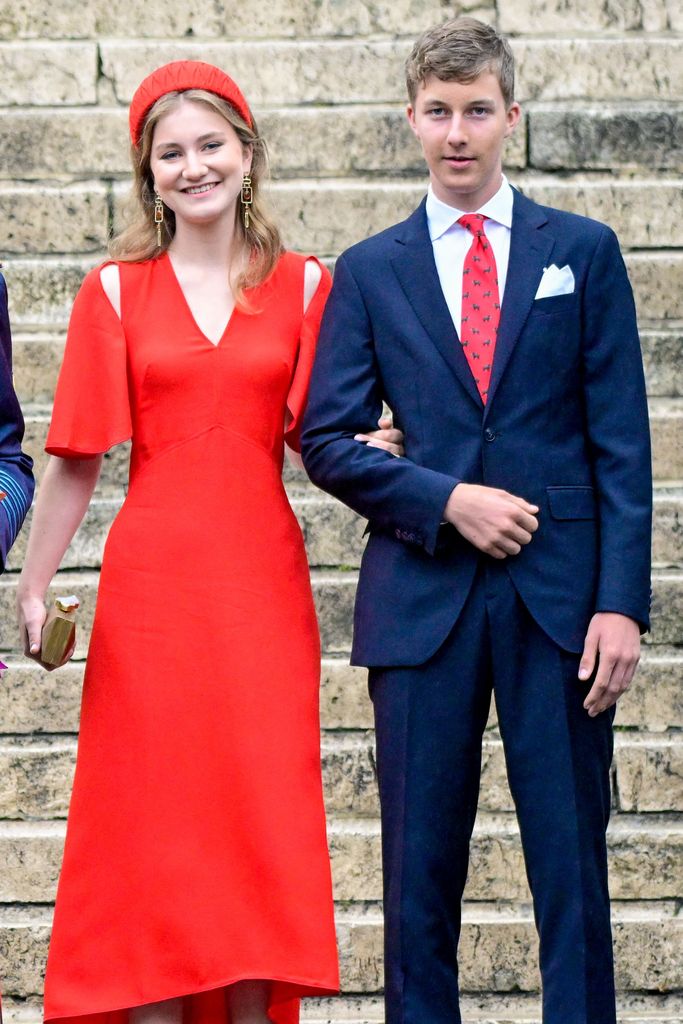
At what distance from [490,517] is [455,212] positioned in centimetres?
60

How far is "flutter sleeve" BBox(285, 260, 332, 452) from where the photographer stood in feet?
10.9

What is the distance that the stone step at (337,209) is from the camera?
4.80m

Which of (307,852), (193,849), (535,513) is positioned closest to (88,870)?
(193,849)

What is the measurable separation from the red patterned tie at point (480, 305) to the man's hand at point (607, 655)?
459 millimetres

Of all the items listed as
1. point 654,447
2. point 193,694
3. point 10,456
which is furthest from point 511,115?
point 654,447

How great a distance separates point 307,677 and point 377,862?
1.16 metres

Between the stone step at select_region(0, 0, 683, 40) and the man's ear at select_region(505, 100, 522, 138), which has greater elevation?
the stone step at select_region(0, 0, 683, 40)

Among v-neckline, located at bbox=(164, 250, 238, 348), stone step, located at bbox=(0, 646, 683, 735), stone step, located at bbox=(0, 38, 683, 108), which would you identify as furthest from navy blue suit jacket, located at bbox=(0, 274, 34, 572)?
stone step, located at bbox=(0, 38, 683, 108)

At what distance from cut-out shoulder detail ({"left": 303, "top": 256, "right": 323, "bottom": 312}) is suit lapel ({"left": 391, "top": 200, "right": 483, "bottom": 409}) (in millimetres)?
276

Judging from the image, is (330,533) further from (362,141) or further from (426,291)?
(426,291)

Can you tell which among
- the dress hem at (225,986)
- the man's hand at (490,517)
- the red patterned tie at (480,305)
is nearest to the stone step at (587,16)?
the red patterned tie at (480,305)

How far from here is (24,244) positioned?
483 cm

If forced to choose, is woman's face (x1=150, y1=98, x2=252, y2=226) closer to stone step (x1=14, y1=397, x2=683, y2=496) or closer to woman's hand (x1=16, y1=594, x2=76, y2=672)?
woman's hand (x1=16, y1=594, x2=76, y2=672)

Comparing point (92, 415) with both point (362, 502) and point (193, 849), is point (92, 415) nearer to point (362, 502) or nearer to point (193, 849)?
point (362, 502)
